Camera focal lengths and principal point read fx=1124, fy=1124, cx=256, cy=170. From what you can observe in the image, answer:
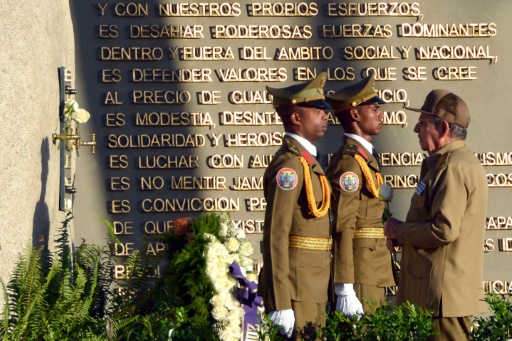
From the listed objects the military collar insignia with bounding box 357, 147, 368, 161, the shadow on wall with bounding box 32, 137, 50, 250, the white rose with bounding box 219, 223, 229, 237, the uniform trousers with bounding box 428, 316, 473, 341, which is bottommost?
the uniform trousers with bounding box 428, 316, 473, 341

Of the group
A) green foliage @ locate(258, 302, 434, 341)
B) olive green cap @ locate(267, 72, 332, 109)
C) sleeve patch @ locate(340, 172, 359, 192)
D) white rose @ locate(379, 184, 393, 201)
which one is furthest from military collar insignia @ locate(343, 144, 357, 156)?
green foliage @ locate(258, 302, 434, 341)

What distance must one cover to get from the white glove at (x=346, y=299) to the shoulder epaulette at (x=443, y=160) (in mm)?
1151

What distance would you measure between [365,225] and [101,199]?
2633 millimetres

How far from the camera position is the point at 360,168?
25.4 feet

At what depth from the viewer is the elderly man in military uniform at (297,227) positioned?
6.50 m

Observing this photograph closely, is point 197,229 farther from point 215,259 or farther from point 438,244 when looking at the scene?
point 438,244

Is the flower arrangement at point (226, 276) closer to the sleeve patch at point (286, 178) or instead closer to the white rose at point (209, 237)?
the white rose at point (209, 237)

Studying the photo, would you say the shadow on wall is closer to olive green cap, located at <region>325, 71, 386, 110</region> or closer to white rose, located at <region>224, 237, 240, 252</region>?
white rose, located at <region>224, 237, 240, 252</region>

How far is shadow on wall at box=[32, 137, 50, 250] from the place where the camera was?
7551 millimetres

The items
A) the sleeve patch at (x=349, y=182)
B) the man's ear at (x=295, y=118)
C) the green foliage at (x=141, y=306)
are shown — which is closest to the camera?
the green foliage at (x=141, y=306)

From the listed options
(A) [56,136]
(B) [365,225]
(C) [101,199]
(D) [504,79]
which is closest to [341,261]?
(B) [365,225]

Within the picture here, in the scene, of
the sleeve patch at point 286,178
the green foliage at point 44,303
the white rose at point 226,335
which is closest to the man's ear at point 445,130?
the sleeve patch at point 286,178

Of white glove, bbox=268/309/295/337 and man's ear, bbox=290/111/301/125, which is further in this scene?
man's ear, bbox=290/111/301/125

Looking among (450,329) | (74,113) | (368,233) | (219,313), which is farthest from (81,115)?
(450,329)
